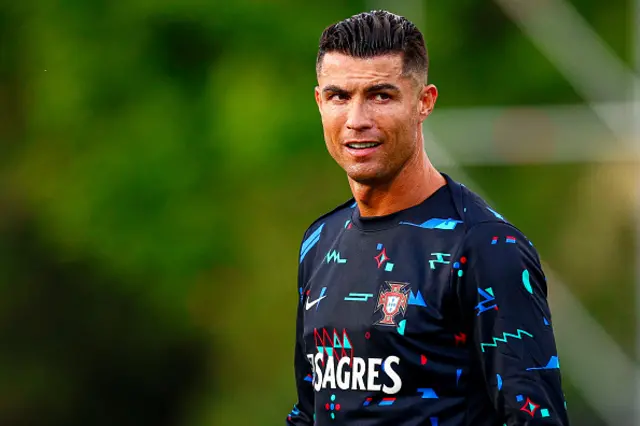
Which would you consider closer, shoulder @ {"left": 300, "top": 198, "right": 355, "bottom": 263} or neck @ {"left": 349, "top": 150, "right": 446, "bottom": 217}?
neck @ {"left": 349, "top": 150, "right": 446, "bottom": 217}

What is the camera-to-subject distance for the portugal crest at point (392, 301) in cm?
311

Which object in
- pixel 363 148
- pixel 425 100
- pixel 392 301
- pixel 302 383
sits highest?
pixel 425 100

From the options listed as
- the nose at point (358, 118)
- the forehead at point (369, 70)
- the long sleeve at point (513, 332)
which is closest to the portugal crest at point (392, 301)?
the long sleeve at point (513, 332)

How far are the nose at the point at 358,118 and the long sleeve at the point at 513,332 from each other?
0.42 meters

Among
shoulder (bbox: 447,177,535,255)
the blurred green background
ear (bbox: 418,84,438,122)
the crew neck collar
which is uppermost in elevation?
the blurred green background

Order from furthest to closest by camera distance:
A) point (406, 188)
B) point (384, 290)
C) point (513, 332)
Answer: point (406, 188) < point (384, 290) < point (513, 332)

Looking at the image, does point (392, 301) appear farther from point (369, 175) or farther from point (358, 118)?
point (358, 118)

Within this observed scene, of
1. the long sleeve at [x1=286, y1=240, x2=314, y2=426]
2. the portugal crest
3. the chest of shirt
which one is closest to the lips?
the chest of shirt

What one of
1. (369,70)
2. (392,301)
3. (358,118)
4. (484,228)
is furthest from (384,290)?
(369,70)

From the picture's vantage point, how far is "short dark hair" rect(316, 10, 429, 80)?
3230 millimetres

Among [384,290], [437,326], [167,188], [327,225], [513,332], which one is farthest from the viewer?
[167,188]

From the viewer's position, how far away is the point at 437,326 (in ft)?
10.0

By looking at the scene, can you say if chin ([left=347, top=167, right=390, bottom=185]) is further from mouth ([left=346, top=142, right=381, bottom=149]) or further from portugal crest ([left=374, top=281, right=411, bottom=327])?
portugal crest ([left=374, top=281, right=411, bottom=327])

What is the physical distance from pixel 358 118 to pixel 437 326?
1.80 ft
